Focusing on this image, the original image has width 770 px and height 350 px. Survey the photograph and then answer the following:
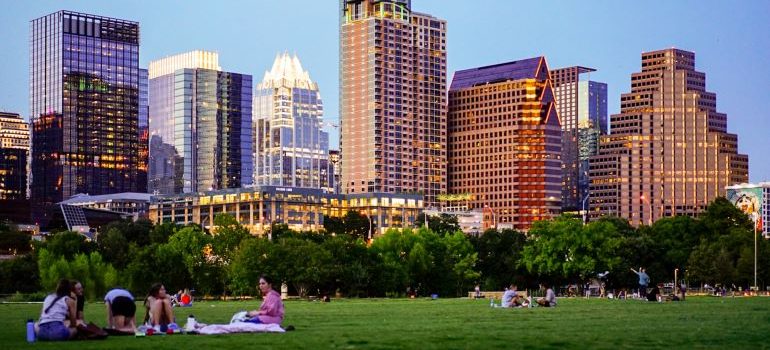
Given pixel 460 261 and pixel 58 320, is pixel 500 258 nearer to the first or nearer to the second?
Result: pixel 460 261

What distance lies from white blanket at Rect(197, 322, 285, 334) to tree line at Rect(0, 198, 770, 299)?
78.6 meters

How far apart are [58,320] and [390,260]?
100 m

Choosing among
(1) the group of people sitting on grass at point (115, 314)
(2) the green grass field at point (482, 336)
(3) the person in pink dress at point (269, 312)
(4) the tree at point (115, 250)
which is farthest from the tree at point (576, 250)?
(3) the person in pink dress at point (269, 312)

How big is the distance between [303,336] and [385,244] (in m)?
106

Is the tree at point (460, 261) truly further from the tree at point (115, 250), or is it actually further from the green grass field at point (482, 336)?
the green grass field at point (482, 336)

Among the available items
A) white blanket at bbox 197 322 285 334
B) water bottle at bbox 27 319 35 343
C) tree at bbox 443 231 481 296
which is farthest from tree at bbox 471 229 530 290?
water bottle at bbox 27 319 35 343

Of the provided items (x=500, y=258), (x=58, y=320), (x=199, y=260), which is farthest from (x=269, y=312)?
(x=500, y=258)

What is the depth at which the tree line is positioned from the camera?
11688 centimetres

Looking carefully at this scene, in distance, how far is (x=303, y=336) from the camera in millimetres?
31328

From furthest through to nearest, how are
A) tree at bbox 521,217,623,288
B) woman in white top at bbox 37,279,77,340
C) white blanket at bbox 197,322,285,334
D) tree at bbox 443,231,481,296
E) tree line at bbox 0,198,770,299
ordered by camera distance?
tree at bbox 443,231,481,296 < tree at bbox 521,217,623,288 < tree line at bbox 0,198,770,299 < white blanket at bbox 197,322,285,334 < woman in white top at bbox 37,279,77,340

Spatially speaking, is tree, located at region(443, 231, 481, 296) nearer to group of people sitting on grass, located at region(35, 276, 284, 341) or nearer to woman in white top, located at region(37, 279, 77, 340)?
group of people sitting on grass, located at region(35, 276, 284, 341)

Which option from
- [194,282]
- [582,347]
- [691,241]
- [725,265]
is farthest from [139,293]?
[582,347]

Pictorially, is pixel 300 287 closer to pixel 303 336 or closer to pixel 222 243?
pixel 222 243

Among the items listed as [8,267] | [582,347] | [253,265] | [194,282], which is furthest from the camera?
[8,267]
